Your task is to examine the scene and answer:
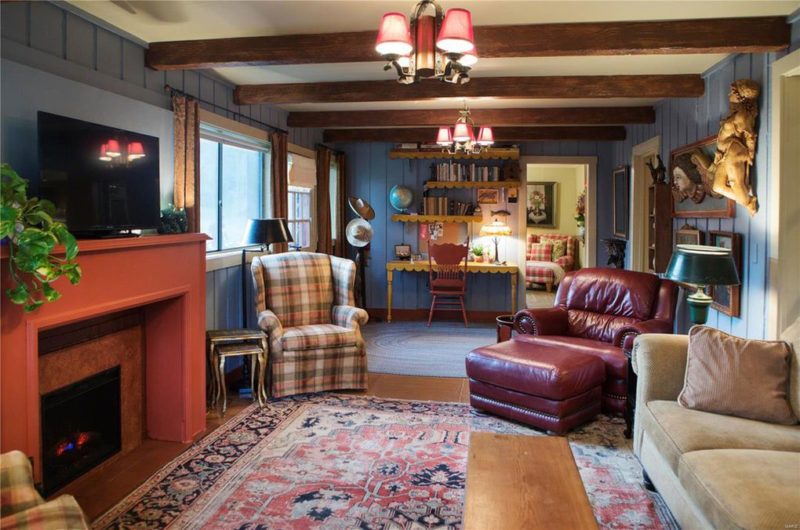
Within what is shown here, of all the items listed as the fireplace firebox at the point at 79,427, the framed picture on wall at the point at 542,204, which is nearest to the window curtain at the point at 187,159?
the fireplace firebox at the point at 79,427

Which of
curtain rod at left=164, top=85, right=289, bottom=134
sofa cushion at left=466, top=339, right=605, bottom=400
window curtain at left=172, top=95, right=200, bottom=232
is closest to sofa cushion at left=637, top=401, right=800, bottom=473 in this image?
sofa cushion at left=466, top=339, right=605, bottom=400

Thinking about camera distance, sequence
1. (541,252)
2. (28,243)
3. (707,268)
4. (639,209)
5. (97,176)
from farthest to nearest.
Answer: (541,252)
(639,209)
(707,268)
(97,176)
(28,243)

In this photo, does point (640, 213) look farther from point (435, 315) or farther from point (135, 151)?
point (135, 151)

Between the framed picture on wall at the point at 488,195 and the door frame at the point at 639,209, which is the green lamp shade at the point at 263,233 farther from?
the door frame at the point at 639,209

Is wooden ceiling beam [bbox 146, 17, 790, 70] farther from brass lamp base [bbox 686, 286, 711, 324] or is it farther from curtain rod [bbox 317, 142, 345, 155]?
curtain rod [bbox 317, 142, 345, 155]

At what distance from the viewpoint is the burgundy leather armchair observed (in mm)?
3865

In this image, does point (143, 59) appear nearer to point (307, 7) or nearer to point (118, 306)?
point (307, 7)

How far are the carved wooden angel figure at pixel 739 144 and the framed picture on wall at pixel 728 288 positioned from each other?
29 cm

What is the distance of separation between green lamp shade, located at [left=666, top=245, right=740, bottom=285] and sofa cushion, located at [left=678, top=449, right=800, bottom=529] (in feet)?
4.55

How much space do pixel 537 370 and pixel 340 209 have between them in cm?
445

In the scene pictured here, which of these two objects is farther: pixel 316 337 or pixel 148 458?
pixel 316 337

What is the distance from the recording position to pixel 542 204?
11.3m

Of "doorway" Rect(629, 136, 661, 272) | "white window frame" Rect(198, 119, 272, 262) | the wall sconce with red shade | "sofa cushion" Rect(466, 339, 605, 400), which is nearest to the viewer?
the wall sconce with red shade

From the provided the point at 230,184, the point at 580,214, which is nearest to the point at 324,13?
the point at 230,184
